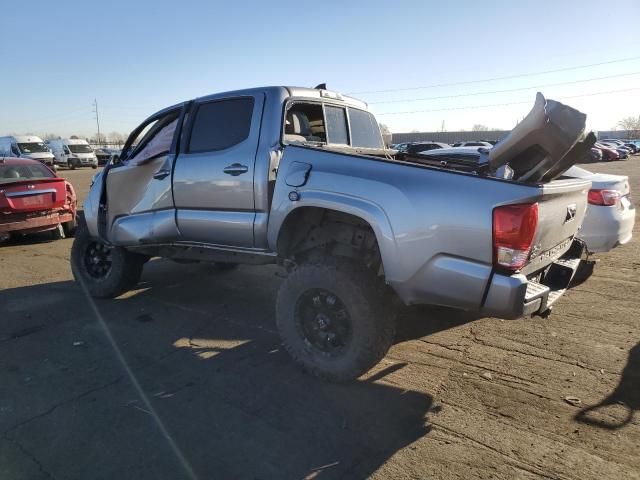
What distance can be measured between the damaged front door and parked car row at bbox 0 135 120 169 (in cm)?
3052

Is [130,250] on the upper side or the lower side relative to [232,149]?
lower

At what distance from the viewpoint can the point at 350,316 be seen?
10.9ft

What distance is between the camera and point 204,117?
457cm

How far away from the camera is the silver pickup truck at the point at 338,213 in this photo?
9.37 feet

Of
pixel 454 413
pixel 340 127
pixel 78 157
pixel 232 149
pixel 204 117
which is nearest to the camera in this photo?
pixel 454 413

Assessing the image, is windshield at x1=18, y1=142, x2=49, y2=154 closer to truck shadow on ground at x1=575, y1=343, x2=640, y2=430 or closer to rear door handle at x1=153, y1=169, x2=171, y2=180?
rear door handle at x1=153, y1=169, x2=171, y2=180

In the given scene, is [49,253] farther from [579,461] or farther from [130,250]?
[579,461]

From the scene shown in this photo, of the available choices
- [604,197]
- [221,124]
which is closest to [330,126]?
[221,124]

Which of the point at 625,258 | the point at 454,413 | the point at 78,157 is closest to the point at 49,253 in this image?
the point at 454,413

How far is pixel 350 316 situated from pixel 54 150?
41.9 meters

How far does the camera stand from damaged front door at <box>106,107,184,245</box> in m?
4.69

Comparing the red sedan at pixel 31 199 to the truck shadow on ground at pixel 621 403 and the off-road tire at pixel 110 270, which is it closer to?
the off-road tire at pixel 110 270

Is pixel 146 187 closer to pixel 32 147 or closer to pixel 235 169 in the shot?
pixel 235 169

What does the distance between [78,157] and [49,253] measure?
3302 centimetres
